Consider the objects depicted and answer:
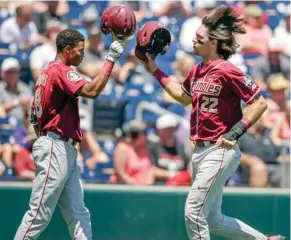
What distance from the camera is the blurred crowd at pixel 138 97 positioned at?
28.8 ft

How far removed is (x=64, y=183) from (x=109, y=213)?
1655mm

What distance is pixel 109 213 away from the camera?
792 cm

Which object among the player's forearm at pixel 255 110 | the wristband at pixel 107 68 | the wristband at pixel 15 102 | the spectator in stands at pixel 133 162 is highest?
the wristband at pixel 107 68

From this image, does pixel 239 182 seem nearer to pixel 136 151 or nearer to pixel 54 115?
pixel 136 151

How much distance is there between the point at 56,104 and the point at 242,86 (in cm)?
136

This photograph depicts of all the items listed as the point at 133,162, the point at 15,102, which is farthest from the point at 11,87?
the point at 133,162

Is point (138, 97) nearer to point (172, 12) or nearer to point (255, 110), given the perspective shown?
point (172, 12)

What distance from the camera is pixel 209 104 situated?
20.6 ft

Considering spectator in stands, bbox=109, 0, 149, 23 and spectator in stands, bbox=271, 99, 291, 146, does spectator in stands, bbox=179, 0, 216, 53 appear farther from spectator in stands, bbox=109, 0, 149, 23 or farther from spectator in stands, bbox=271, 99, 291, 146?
spectator in stands, bbox=271, 99, 291, 146

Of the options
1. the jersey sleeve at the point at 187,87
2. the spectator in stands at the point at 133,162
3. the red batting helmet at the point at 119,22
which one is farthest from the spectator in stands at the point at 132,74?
the red batting helmet at the point at 119,22

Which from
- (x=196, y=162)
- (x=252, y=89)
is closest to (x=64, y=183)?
(x=196, y=162)

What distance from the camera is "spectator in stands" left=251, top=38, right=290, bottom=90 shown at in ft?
33.6

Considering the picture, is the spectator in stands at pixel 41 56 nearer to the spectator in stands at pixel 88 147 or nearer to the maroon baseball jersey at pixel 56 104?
the spectator in stands at pixel 88 147

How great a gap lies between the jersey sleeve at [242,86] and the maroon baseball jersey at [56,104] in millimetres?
1120
